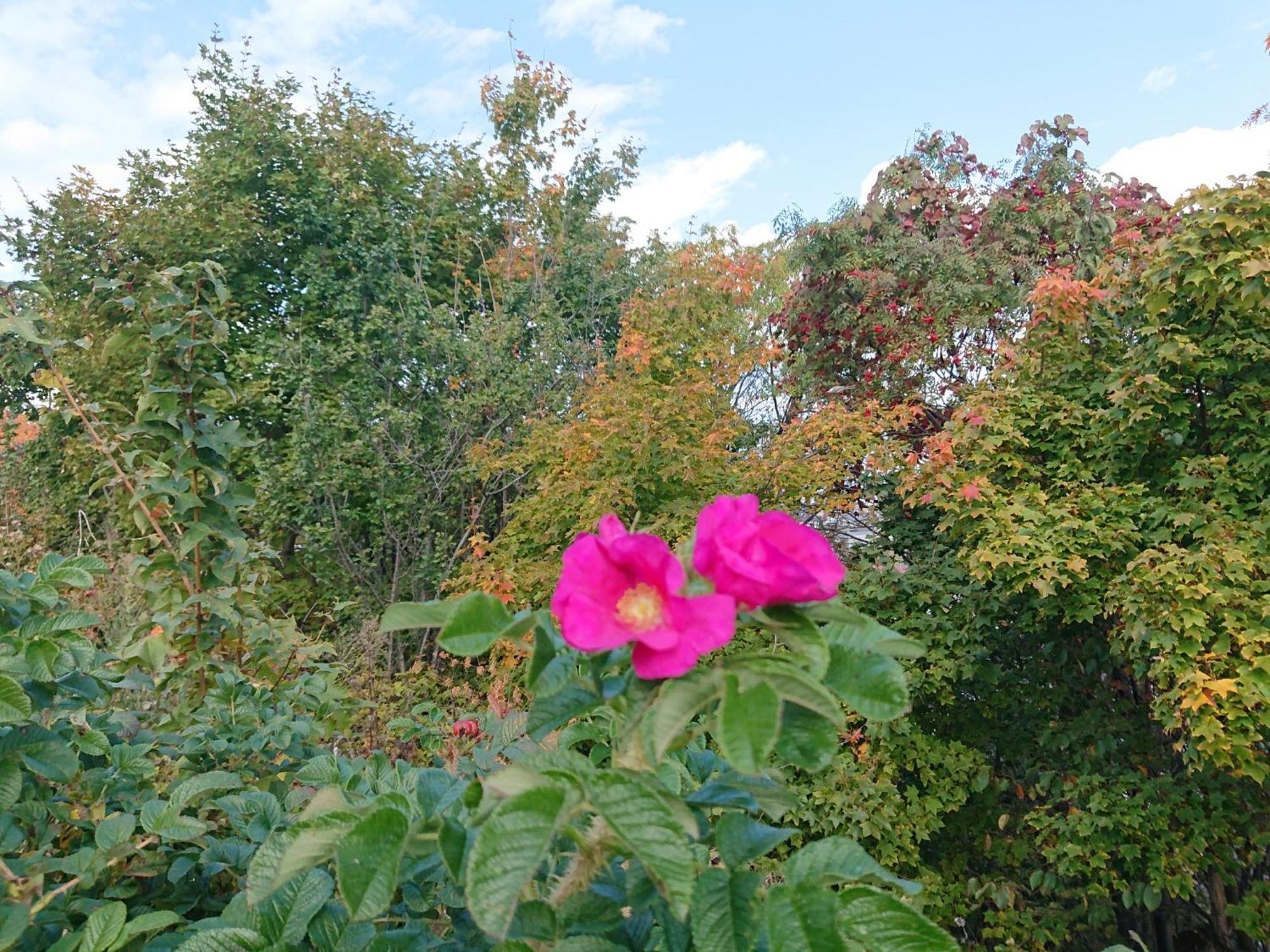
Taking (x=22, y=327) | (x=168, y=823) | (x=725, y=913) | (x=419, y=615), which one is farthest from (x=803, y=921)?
(x=22, y=327)

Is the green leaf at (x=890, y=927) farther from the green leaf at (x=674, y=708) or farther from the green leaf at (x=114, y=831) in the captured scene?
the green leaf at (x=114, y=831)

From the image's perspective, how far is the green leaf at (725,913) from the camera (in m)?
0.61

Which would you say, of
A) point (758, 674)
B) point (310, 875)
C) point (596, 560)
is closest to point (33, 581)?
point (310, 875)

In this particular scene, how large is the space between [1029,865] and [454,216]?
739 cm

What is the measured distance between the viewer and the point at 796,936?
0.60m

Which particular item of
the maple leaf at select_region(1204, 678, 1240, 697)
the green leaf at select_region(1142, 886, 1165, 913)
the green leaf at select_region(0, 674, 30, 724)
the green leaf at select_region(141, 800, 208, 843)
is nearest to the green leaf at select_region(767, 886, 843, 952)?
the green leaf at select_region(141, 800, 208, 843)

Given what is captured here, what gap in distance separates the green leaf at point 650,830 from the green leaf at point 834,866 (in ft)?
0.64

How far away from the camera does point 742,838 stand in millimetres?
699

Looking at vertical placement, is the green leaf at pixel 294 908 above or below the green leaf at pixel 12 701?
below

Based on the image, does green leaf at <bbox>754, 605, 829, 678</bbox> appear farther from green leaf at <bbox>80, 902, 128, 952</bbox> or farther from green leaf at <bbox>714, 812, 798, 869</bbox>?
green leaf at <bbox>80, 902, 128, 952</bbox>

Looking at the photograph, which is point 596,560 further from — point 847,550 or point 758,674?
point 847,550

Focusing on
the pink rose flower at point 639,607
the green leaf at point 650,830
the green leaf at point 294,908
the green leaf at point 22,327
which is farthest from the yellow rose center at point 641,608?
the green leaf at point 22,327

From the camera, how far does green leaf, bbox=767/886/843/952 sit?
594mm

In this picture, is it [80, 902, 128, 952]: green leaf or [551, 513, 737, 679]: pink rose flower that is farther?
[80, 902, 128, 952]: green leaf
